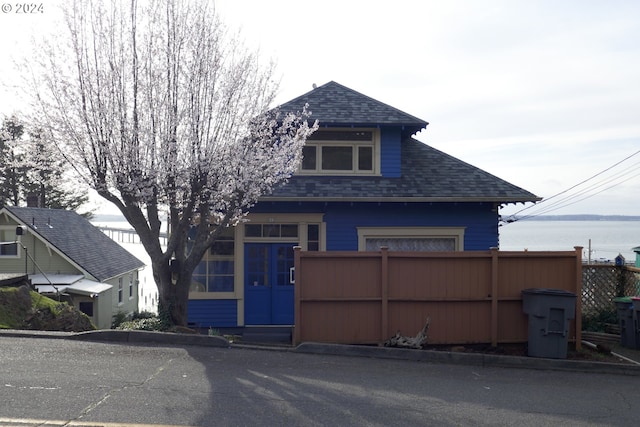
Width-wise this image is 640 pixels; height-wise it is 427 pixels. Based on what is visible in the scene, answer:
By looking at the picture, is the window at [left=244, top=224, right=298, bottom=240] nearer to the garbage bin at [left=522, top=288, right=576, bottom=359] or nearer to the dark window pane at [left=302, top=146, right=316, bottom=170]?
the dark window pane at [left=302, top=146, right=316, bottom=170]

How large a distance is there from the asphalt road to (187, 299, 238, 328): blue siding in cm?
432

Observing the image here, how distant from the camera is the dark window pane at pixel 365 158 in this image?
15430mm

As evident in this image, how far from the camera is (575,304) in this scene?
10.8 metres

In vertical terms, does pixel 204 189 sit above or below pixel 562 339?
above

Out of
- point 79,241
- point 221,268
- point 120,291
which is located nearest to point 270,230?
point 221,268

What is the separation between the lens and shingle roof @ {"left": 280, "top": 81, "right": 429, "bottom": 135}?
15031mm

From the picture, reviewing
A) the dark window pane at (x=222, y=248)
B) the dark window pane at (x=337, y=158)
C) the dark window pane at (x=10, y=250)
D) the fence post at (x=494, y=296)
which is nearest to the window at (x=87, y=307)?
the dark window pane at (x=10, y=250)

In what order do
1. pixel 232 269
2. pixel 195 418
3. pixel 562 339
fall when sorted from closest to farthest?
pixel 195 418 < pixel 562 339 < pixel 232 269

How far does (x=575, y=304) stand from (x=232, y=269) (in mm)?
7248

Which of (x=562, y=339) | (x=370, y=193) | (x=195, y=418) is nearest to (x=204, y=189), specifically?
(x=370, y=193)

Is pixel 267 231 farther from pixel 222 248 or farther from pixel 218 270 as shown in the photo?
pixel 218 270

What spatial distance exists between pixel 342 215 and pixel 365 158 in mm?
1729


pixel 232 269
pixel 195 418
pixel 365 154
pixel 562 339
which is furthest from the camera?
pixel 365 154

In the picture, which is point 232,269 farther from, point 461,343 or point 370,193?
point 461,343
